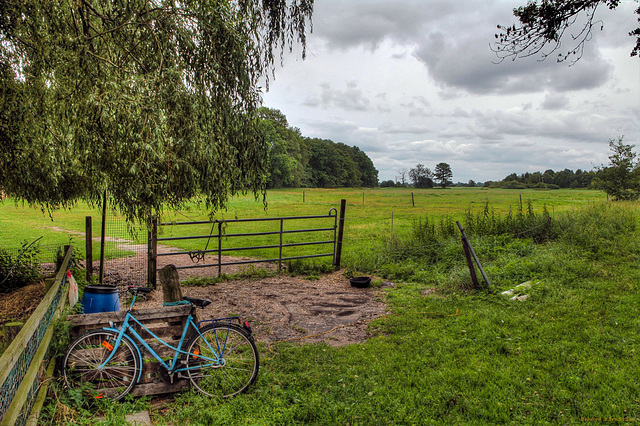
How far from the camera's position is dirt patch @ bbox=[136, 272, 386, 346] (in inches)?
218

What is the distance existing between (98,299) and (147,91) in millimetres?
2687

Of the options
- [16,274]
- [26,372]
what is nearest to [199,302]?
[26,372]

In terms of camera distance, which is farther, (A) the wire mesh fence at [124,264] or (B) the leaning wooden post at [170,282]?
(A) the wire mesh fence at [124,264]

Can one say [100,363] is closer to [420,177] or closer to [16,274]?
[16,274]

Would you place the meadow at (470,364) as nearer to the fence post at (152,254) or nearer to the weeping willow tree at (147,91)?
the weeping willow tree at (147,91)

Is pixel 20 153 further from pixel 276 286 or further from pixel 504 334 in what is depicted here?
pixel 504 334

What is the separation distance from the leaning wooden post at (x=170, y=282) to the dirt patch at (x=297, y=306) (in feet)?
4.14

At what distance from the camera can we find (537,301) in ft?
20.1

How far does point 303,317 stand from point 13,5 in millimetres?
5375

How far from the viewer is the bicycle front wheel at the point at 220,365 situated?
3.76m

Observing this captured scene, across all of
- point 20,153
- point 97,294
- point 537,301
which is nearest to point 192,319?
point 97,294

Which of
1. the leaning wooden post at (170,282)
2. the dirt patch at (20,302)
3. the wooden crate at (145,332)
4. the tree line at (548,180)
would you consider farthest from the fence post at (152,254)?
the tree line at (548,180)

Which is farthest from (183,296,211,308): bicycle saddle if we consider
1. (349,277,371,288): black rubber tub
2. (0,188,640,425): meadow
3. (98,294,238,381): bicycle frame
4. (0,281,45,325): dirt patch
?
(349,277,371,288): black rubber tub

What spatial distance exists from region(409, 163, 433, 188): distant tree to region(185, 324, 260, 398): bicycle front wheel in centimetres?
5950
